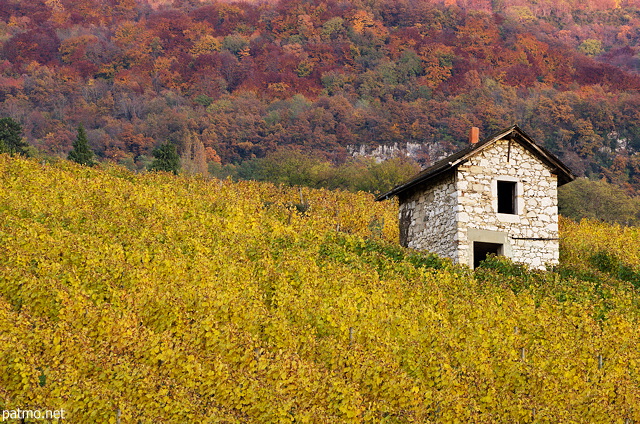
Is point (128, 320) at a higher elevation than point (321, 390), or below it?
higher

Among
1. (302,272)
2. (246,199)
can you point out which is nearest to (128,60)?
(246,199)

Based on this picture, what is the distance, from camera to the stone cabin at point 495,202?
69.5 ft

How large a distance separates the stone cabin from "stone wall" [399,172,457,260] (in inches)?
1.0

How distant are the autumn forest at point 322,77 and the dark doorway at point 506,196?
148ft

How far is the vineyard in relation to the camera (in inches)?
459

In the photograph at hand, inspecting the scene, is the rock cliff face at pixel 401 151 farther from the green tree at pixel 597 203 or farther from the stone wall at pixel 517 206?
the stone wall at pixel 517 206

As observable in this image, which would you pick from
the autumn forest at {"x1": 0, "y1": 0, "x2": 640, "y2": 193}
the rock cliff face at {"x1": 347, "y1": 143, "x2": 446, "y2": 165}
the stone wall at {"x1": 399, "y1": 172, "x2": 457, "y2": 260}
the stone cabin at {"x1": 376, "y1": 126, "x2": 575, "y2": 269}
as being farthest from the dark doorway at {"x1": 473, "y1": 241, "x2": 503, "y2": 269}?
the rock cliff face at {"x1": 347, "y1": 143, "x2": 446, "y2": 165}

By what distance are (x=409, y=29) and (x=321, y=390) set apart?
10165 centimetres

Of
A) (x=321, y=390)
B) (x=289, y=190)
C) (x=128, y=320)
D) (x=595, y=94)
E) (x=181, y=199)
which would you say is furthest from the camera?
(x=595, y=94)

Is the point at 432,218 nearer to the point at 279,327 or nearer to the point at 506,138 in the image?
the point at 506,138

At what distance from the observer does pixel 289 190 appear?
36438 mm

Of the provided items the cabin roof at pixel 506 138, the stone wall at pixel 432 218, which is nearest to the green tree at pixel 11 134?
Answer: the stone wall at pixel 432 218

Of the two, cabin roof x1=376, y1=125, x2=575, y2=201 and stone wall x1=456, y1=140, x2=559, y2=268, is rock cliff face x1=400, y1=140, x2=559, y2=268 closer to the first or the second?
stone wall x1=456, y1=140, x2=559, y2=268

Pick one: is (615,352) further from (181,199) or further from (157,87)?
(157,87)
